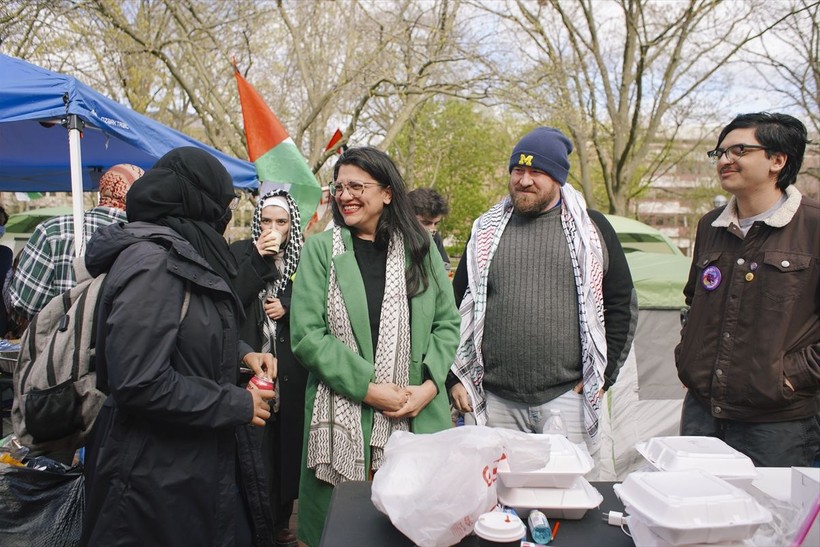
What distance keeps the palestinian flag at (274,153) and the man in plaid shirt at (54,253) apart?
2386 mm

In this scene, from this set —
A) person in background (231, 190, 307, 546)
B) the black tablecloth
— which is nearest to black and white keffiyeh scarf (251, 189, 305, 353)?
person in background (231, 190, 307, 546)

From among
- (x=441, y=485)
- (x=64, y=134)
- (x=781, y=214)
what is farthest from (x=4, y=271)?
(x=781, y=214)

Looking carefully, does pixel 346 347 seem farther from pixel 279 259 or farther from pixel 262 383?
pixel 279 259

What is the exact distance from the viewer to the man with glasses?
7.13 ft

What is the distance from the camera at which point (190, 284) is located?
1861 millimetres

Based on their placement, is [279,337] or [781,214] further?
[279,337]

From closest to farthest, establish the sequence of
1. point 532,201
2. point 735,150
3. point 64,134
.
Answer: point 735,150, point 532,201, point 64,134

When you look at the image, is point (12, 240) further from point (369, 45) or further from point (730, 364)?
point (730, 364)

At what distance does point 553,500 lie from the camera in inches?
61.4

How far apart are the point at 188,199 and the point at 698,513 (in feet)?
5.52

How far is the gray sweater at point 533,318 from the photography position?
8.30 ft

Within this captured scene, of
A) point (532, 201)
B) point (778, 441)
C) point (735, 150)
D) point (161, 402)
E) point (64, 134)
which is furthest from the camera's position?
point (64, 134)

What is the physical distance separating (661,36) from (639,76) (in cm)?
88

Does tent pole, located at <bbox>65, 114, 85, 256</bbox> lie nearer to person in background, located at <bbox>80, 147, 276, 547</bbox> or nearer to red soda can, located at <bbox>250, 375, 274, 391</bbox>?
person in background, located at <bbox>80, 147, 276, 547</bbox>
